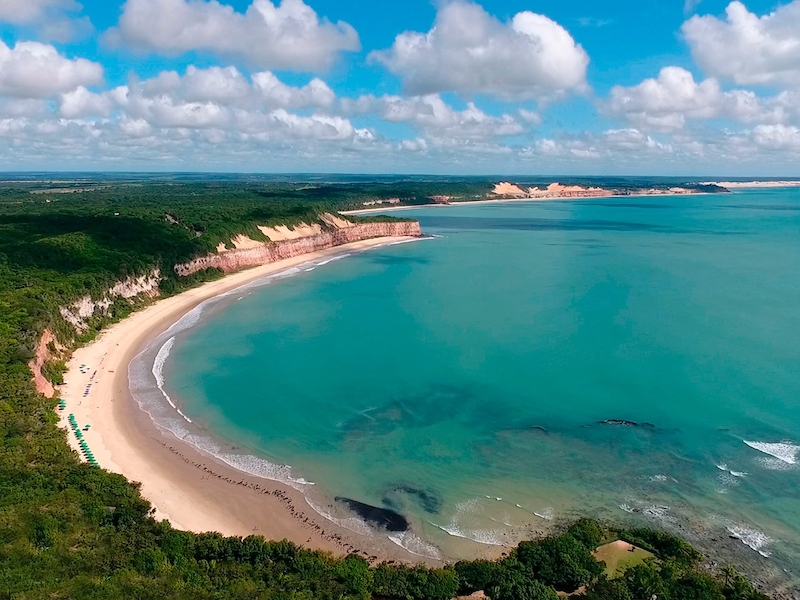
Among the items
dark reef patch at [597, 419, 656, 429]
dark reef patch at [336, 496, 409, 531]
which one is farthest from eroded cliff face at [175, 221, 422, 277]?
dark reef patch at [597, 419, 656, 429]

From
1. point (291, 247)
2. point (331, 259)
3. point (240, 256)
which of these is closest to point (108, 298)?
point (240, 256)

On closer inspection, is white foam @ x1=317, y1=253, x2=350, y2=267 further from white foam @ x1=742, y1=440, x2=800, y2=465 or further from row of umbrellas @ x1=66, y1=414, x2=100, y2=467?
white foam @ x1=742, y1=440, x2=800, y2=465

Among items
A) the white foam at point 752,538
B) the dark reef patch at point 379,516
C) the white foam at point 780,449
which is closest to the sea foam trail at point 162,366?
the dark reef patch at point 379,516

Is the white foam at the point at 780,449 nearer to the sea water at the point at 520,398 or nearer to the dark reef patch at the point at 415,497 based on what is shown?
the sea water at the point at 520,398

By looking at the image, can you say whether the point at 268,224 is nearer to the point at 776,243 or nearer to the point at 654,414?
the point at 654,414

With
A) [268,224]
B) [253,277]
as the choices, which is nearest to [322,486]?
[253,277]
